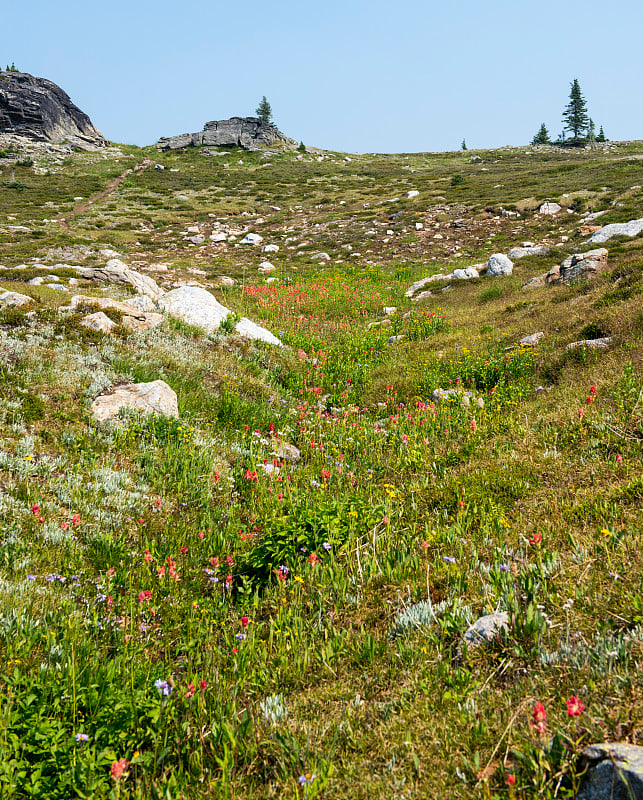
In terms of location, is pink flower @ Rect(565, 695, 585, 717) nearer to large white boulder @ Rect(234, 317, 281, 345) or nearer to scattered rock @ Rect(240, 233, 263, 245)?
large white boulder @ Rect(234, 317, 281, 345)

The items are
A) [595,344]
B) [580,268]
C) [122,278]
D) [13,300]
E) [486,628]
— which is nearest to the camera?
[486,628]

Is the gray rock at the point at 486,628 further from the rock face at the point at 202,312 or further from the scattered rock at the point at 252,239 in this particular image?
the scattered rock at the point at 252,239

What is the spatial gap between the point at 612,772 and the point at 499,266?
21.7 meters

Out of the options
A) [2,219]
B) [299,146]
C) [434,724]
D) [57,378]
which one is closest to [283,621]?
[434,724]

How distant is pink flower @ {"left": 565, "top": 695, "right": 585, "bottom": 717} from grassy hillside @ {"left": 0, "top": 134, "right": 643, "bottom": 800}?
0.05m

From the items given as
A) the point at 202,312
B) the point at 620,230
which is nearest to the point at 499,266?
the point at 620,230

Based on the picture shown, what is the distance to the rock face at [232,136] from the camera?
104 meters

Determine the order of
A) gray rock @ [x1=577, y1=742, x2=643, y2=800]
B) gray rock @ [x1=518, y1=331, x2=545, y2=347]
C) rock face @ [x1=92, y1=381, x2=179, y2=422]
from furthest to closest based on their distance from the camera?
1. gray rock @ [x1=518, y1=331, x2=545, y2=347]
2. rock face @ [x1=92, y1=381, x2=179, y2=422]
3. gray rock @ [x1=577, y1=742, x2=643, y2=800]

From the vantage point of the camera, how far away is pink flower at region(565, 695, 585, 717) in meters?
2.12

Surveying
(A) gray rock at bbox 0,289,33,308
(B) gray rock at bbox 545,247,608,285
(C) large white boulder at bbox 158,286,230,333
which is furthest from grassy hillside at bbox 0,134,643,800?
(B) gray rock at bbox 545,247,608,285

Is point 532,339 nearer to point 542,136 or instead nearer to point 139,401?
point 139,401

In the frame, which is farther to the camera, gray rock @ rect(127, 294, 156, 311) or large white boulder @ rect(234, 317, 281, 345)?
gray rock @ rect(127, 294, 156, 311)

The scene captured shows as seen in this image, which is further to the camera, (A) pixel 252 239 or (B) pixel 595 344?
(A) pixel 252 239

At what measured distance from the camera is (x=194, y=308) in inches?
526
